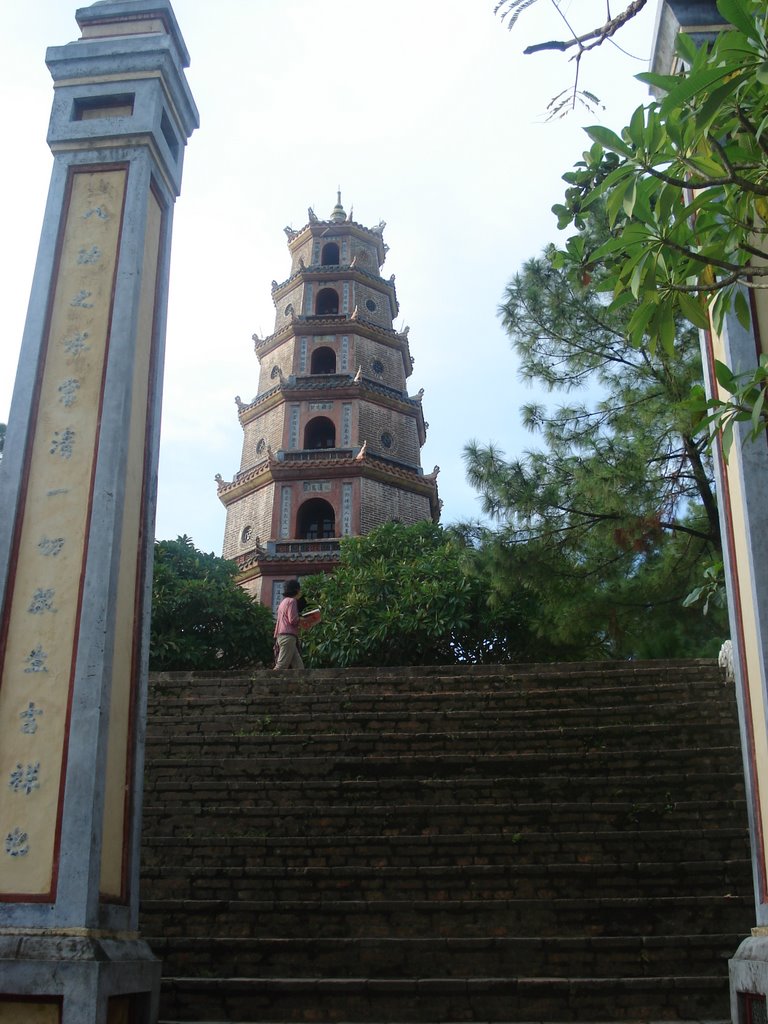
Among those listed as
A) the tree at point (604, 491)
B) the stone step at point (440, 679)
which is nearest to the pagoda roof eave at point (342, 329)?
the tree at point (604, 491)

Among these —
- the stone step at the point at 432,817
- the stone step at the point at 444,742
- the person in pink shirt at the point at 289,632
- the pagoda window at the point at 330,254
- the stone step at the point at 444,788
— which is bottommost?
the stone step at the point at 432,817

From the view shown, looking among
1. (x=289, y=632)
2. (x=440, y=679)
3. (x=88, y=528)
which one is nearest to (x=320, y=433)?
(x=289, y=632)

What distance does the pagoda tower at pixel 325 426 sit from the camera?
65.6 ft

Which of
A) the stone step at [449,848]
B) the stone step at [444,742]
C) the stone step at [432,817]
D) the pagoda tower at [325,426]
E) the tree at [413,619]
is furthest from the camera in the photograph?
the pagoda tower at [325,426]

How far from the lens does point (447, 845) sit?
6672 mm

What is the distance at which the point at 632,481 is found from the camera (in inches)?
386

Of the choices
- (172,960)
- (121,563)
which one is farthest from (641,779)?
(121,563)

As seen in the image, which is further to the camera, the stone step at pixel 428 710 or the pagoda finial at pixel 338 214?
the pagoda finial at pixel 338 214

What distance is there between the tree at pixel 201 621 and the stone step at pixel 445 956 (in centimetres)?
805

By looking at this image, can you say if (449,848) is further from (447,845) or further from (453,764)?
(453,764)

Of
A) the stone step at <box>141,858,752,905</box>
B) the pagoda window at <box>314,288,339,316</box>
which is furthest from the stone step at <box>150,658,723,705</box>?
the pagoda window at <box>314,288,339,316</box>

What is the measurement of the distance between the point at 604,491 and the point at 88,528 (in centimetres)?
559

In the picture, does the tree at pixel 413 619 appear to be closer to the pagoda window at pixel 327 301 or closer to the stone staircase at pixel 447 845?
the stone staircase at pixel 447 845

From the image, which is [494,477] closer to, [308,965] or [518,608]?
[518,608]
